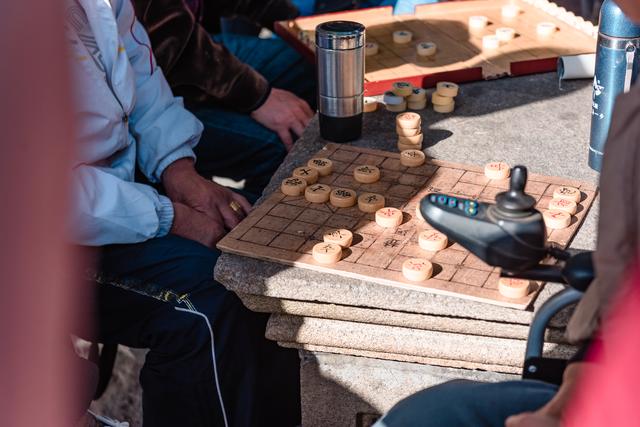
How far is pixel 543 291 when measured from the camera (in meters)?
1.95

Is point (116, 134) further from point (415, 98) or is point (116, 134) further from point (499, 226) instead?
point (499, 226)

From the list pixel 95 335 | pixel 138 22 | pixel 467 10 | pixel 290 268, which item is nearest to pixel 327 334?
pixel 290 268

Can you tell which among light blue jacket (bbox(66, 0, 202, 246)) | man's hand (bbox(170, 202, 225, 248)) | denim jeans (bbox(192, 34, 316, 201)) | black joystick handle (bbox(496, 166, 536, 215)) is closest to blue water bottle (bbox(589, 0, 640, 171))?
black joystick handle (bbox(496, 166, 536, 215))

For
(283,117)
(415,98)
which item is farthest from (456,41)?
(283,117)

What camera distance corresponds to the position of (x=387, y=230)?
2.15 metres

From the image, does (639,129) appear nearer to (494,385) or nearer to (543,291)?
(494,385)

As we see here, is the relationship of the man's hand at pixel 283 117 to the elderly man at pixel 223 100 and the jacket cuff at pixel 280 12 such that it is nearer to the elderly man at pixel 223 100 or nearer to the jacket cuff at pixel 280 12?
the elderly man at pixel 223 100

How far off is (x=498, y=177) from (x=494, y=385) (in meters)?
0.78

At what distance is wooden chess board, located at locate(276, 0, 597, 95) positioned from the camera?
9.73 feet

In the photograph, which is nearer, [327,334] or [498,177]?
[327,334]

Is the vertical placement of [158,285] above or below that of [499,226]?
below

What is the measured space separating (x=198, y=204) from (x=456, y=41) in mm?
1118

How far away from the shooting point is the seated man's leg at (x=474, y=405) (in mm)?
1637

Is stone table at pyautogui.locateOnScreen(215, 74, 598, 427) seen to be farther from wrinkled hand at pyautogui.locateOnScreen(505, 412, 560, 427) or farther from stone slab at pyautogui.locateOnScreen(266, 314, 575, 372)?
wrinkled hand at pyautogui.locateOnScreen(505, 412, 560, 427)
